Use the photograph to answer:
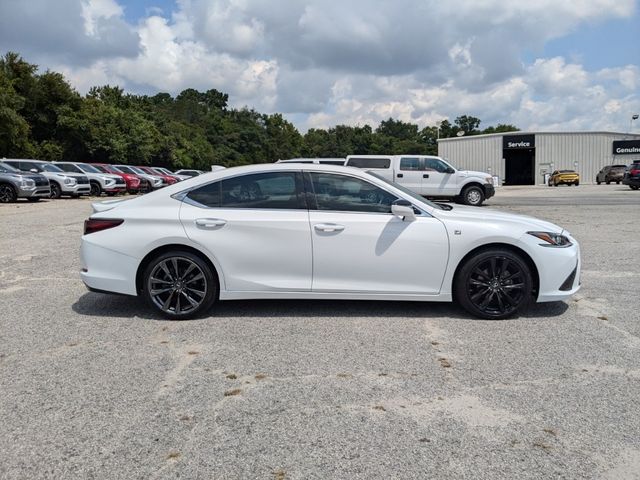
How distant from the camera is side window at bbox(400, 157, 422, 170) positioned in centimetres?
2116

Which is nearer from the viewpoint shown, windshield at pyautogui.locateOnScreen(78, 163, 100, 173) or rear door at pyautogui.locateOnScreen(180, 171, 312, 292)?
rear door at pyautogui.locateOnScreen(180, 171, 312, 292)

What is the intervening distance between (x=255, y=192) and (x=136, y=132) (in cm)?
4791

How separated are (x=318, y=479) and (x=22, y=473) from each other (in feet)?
4.89

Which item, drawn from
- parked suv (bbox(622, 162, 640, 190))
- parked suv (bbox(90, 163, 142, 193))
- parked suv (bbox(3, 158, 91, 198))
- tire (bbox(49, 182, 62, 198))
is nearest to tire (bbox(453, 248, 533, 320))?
parked suv (bbox(3, 158, 91, 198))

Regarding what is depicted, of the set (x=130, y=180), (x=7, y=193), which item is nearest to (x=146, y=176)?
(x=130, y=180)

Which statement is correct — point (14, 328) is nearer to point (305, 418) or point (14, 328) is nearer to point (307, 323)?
point (307, 323)

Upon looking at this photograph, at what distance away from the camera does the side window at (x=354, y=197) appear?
542 cm

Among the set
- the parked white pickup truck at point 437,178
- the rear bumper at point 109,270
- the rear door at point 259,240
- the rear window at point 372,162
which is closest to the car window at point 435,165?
the parked white pickup truck at point 437,178

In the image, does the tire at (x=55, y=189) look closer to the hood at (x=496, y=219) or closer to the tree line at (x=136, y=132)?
the tree line at (x=136, y=132)

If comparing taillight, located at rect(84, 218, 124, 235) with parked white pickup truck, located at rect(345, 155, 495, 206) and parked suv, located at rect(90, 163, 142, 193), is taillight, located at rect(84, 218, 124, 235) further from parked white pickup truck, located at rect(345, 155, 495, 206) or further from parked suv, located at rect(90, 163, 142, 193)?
parked suv, located at rect(90, 163, 142, 193)

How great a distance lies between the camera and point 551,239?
5359mm

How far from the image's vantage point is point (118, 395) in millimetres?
3695

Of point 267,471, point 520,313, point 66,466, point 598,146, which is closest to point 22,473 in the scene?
point 66,466

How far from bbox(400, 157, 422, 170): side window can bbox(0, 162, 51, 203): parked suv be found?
1377 centimetres
